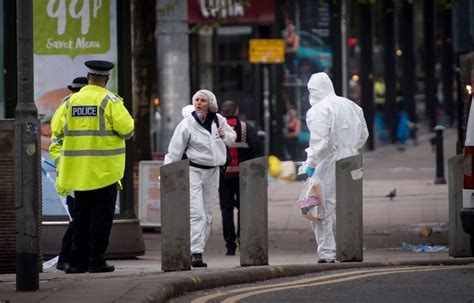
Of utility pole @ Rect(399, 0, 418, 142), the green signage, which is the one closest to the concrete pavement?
the green signage

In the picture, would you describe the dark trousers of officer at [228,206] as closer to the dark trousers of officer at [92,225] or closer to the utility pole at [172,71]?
the dark trousers of officer at [92,225]

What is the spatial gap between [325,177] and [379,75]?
39.9 m

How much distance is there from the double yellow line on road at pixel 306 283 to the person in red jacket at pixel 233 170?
356 cm

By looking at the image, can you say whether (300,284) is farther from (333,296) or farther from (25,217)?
(25,217)

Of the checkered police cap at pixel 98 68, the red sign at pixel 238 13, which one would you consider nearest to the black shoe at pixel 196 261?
the checkered police cap at pixel 98 68

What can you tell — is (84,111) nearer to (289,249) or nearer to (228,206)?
(228,206)

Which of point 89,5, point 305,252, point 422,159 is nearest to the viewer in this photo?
point 89,5

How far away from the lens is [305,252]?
16.4 metres

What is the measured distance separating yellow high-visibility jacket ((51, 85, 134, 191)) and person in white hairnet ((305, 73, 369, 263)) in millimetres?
2143

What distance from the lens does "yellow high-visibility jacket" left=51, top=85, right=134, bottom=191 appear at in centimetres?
1200

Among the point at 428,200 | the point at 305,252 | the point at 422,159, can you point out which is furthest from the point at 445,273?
the point at 422,159

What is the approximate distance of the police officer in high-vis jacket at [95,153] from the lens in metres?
12.0

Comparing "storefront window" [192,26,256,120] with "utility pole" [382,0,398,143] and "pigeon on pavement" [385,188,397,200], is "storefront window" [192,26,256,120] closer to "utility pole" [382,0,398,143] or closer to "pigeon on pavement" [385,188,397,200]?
"utility pole" [382,0,398,143]

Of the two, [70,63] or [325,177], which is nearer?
[325,177]
